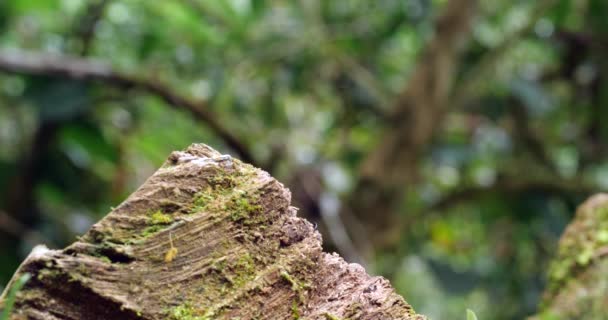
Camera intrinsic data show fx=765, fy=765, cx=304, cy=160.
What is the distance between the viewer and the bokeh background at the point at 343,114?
2.63 m

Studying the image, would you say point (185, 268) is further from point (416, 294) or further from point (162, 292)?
point (416, 294)

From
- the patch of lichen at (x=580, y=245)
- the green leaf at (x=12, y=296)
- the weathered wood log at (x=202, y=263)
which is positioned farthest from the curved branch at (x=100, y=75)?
the green leaf at (x=12, y=296)

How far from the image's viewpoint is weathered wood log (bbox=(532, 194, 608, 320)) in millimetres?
1028

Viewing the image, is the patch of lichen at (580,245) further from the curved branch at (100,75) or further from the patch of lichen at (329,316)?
the curved branch at (100,75)

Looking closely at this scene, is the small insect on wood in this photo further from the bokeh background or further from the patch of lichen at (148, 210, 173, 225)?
the bokeh background

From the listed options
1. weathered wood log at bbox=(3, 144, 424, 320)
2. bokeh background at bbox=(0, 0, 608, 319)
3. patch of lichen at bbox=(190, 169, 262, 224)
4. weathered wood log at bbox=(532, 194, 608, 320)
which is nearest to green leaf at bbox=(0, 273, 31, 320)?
weathered wood log at bbox=(3, 144, 424, 320)

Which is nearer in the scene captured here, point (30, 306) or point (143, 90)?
point (30, 306)

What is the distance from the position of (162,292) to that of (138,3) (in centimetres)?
236

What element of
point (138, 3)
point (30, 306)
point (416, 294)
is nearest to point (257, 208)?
point (30, 306)

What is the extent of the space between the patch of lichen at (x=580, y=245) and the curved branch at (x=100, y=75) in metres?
1.56

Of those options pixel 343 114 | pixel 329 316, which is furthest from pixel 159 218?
pixel 343 114

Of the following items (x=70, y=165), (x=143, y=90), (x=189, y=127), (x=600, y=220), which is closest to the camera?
(x=600, y=220)

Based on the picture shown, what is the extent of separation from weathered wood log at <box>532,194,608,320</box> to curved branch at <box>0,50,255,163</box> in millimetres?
1567

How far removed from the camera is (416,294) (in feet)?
11.7
